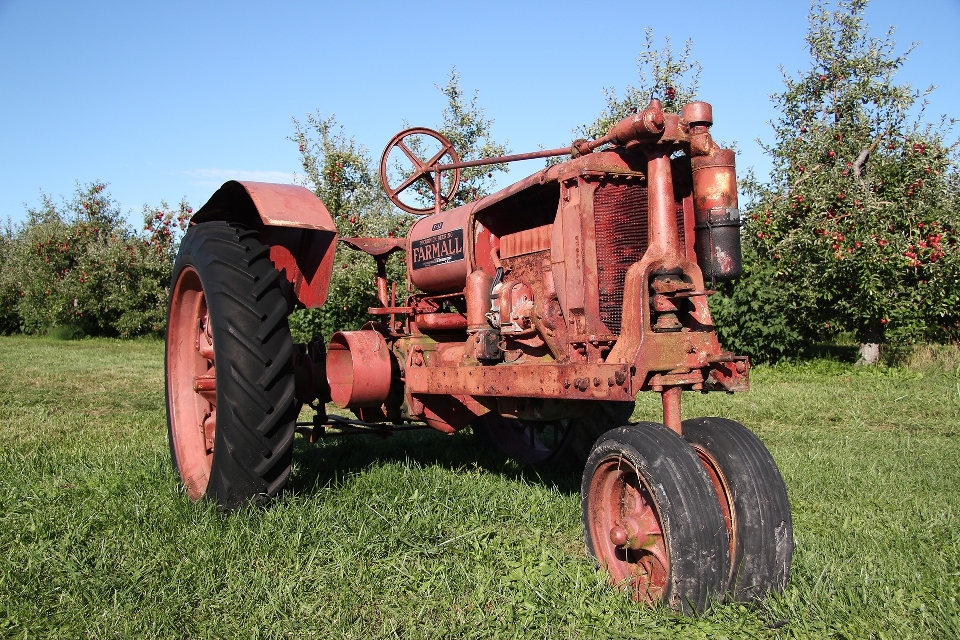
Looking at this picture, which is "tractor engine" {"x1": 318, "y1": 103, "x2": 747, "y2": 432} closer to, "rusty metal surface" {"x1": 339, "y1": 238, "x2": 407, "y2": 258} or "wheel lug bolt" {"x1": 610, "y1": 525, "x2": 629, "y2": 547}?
"wheel lug bolt" {"x1": 610, "y1": 525, "x2": 629, "y2": 547}

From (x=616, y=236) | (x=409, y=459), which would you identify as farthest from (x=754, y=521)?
(x=409, y=459)

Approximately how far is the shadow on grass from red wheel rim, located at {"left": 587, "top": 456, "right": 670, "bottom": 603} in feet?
4.48

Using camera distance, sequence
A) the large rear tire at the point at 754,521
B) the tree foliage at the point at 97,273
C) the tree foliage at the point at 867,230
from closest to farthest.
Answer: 1. the large rear tire at the point at 754,521
2. the tree foliage at the point at 867,230
3. the tree foliage at the point at 97,273

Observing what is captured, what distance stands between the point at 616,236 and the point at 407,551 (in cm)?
178

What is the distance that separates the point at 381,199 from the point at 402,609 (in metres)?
16.9

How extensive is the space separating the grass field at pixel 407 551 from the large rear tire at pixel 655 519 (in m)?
0.11

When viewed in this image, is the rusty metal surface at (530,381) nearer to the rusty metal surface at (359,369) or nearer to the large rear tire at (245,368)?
the rusty metal surface at (359,369)

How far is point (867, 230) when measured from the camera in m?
12.3

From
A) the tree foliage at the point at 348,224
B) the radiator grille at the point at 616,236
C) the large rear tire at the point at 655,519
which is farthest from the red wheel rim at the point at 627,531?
the tree foliage at the point at 348,224

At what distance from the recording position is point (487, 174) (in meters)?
16.1

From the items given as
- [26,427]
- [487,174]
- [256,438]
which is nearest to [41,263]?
[487,174]

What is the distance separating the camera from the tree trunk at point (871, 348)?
1266 cm

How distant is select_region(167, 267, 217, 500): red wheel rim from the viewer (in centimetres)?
468

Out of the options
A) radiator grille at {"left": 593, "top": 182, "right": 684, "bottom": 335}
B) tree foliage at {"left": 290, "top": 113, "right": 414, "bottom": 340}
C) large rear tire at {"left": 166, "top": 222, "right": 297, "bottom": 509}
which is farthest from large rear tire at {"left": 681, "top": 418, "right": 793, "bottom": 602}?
tree foliage at {"left": 290, "top": 113, "right": 414, "bottom": 340}
